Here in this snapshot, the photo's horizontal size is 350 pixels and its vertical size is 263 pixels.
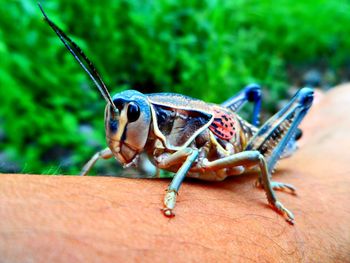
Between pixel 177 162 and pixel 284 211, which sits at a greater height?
pixel 177 162

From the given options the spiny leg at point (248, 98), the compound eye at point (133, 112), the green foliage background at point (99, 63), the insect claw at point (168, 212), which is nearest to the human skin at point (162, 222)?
the insect claw at point (168, 212)

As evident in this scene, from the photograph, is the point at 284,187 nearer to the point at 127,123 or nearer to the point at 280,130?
the point at 280,130

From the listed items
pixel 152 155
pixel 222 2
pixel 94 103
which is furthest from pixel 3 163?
pixel 222 2

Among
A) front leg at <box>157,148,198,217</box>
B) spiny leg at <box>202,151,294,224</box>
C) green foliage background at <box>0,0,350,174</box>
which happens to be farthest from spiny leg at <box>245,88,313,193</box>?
green foliage background at <box>0,0,350,174</box>

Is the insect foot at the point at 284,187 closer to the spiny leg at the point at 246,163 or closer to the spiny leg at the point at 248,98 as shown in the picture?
the spiny leg at the point at 246,163

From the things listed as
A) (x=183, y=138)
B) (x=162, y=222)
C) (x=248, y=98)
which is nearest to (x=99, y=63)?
(x=248, y=98)

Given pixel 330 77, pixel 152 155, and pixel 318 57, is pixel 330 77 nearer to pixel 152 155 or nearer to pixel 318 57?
pixel 318 57
